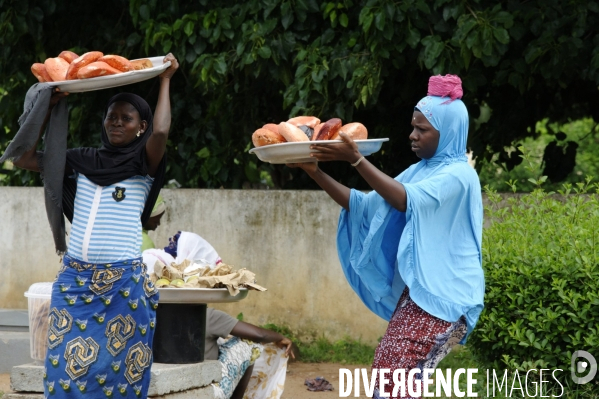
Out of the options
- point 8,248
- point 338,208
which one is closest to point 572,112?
point 338,208

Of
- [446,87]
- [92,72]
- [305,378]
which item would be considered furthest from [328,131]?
[305,378]

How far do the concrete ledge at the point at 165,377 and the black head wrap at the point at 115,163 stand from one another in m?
1.00

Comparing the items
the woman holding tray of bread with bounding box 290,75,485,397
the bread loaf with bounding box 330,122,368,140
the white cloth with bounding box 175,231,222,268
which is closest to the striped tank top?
the woman holding tray of bread with bounding box 290,75,485,397

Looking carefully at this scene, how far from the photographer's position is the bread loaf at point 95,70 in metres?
3.56

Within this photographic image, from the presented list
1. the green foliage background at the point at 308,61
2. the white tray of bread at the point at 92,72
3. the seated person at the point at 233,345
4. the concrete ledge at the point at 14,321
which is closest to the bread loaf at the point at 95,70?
the white tray of bread at the point at 92,72

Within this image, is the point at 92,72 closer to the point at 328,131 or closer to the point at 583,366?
the point at 328,131

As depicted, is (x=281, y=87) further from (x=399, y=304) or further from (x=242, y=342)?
(x=399, y=304)

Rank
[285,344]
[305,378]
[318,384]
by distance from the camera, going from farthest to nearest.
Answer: [305,378] → [318,384] → [285,344]

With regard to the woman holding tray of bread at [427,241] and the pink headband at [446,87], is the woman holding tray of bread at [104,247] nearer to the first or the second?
the woman holding tray of bread at [427,241]

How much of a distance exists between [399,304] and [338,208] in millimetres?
3508

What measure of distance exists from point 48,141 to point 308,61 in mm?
3276

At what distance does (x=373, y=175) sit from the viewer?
10.9 ft

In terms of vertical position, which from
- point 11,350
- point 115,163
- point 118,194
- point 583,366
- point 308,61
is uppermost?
Result: point 308,61

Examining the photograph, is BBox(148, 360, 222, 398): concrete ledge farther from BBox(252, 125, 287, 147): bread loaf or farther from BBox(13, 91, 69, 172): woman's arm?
BBox(252, 125, 287, 147): bread loaf
